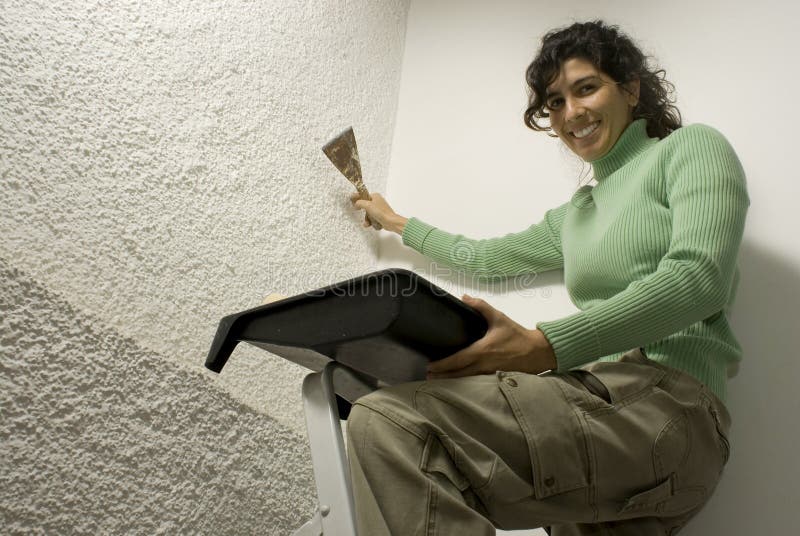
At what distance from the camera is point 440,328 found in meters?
0.72

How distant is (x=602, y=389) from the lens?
0.79 metres

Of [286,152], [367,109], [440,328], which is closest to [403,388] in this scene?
[440,328]

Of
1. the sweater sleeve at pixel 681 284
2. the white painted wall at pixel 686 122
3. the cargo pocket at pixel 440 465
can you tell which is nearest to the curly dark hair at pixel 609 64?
the white painted wall at pixel 686 122

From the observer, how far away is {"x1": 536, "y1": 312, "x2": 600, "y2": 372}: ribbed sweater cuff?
0.79m

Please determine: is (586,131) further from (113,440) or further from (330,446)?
(113,440)

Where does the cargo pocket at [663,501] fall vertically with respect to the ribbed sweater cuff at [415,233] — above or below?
below

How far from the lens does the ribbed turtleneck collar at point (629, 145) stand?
1.17 m

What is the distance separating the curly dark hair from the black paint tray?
0.67 m

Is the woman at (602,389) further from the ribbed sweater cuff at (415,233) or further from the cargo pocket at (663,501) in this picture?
the ribbed sweater cuff at (415,233)

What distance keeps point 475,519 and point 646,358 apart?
42 centimetres

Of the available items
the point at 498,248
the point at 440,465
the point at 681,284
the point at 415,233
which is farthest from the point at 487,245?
the point at 440,465

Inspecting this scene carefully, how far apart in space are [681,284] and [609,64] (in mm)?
545

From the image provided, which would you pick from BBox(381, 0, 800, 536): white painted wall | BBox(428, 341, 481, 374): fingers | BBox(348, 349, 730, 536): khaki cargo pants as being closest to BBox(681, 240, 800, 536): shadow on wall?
BBox(381, 0, 800, 536): white painted wall

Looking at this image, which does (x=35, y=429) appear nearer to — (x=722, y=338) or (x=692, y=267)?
(x=692, y=267)
